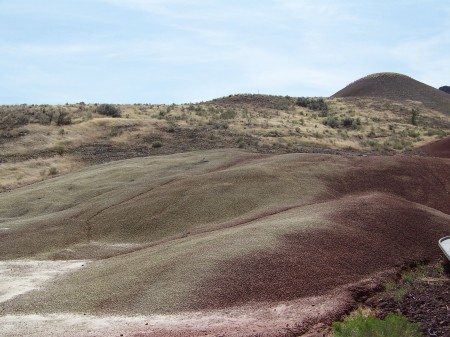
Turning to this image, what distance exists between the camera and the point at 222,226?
54.4ft

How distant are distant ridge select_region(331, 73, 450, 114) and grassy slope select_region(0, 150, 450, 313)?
6312 centimetres

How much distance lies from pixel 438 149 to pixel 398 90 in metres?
53.5

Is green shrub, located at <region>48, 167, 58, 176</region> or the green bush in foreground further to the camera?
green shrub, located at <region>48, 167, 58, 176</region>

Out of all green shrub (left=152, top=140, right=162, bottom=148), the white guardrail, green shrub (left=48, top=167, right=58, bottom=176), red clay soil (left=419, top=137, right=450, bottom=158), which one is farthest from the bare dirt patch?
red clay soil (left=419, top=137, right=450, bottom=158)

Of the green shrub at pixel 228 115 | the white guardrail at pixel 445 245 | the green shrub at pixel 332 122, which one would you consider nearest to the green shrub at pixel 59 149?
the green shrub at pixel 228 115

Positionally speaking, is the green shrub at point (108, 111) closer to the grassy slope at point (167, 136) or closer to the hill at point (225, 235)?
the grassy slope at point (167, 136)

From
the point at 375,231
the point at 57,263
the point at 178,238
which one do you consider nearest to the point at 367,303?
the point at 375,231

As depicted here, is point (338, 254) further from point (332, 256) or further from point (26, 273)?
point (26, 273)

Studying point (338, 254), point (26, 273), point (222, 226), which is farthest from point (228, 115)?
point (338, 254)

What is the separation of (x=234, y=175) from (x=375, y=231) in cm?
794

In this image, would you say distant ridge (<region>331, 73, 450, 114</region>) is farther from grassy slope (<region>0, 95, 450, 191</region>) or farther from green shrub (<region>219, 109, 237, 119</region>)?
green shrub (<region>219, 109, 237, 119</region>)

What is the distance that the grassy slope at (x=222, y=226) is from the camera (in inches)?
447

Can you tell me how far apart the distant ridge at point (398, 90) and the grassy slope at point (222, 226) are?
63118mm

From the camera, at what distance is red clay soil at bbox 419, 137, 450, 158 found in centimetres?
3944
